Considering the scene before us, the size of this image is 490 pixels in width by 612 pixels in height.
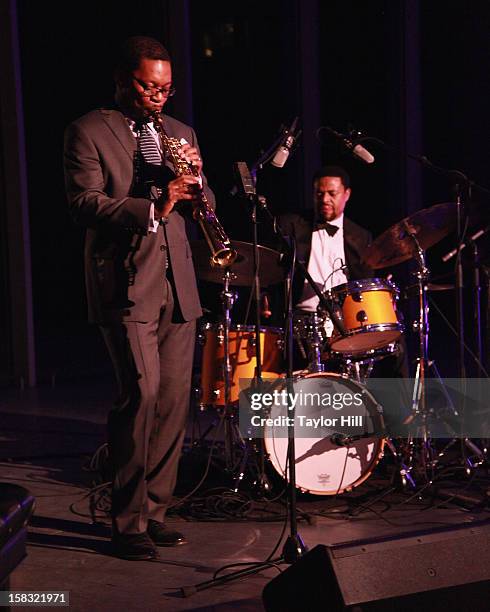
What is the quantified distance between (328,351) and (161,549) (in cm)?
140

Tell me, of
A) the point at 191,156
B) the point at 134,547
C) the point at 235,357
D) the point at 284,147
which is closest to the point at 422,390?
the point at 235,357

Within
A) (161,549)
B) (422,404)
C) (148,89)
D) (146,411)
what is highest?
(148,89)

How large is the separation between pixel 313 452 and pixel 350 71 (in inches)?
239

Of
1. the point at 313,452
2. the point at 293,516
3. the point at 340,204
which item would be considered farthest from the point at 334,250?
the point at 293,516

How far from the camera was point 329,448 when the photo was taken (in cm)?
466

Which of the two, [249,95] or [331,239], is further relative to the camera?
[249,95]

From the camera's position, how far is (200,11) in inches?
352

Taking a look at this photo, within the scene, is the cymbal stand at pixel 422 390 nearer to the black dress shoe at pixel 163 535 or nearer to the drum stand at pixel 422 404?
the drum stand at pixel 422 404

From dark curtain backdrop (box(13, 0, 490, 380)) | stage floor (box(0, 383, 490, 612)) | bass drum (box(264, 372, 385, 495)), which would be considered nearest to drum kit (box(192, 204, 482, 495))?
bass drum (box(264, 372, 385, 495))

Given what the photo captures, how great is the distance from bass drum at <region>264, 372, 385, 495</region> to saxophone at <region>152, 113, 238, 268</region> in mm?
979

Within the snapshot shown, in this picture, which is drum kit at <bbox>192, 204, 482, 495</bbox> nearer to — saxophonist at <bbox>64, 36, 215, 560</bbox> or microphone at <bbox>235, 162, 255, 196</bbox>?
saxophonist at <bbox>64, 36, 215, 560</bbox>

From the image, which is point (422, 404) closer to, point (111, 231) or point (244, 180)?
point (244, 180)

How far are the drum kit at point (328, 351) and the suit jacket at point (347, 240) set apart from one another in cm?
27

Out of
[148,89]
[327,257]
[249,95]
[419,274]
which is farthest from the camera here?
[249,95]
